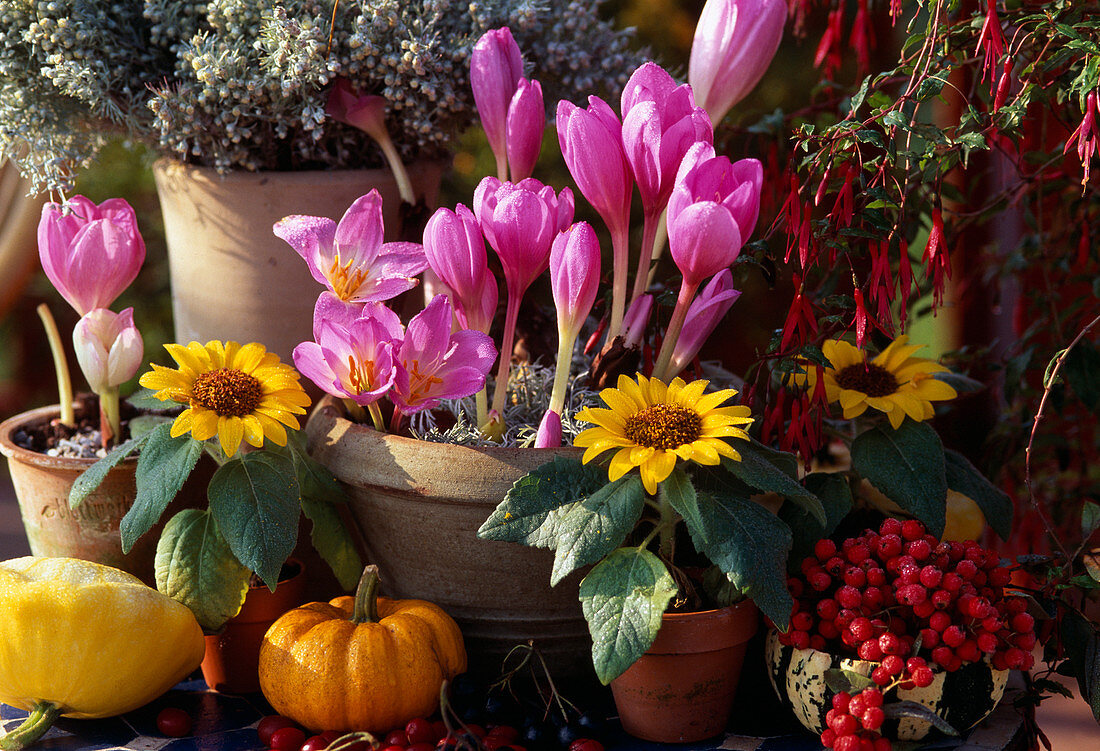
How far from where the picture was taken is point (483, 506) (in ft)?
2.40

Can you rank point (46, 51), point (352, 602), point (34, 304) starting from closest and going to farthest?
1. point (352, 602)
2. point (46, 51)
3. point (34, 304)

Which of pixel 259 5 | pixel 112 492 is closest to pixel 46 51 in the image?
pixel 259 5

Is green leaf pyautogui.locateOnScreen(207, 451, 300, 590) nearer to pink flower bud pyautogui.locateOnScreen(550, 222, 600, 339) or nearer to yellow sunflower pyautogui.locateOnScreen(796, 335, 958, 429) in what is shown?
pink flower bud pyautogui.locateOnScreen(550, 222, 600, 339)

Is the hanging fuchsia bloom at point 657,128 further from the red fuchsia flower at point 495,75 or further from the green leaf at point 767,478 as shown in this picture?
the green leaf at point 767,478

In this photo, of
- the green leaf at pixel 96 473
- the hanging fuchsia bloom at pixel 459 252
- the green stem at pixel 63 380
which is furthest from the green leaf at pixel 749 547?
the green stem at pixel 63 380

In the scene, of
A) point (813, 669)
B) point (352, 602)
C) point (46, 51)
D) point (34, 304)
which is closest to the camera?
point (813, 669)

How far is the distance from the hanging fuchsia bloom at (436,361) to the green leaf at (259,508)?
0.10 m

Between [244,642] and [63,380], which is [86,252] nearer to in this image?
[63,380]

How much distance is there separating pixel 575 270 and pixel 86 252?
0.40 meters

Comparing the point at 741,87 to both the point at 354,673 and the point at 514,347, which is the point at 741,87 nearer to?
the point at 514,347

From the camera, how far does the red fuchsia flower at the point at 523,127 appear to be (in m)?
0.81

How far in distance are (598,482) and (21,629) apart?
397 millimetres

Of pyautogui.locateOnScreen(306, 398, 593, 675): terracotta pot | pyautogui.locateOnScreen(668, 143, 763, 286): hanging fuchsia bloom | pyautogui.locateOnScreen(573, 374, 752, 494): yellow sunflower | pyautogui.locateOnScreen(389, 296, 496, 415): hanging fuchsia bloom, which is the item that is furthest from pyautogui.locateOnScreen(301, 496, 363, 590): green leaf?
pyautogui.locateOnScreen(668, 143, 763, 286): hanging fuchsia bloom

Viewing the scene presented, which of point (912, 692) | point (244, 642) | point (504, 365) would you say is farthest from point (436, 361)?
point (912, 692)
